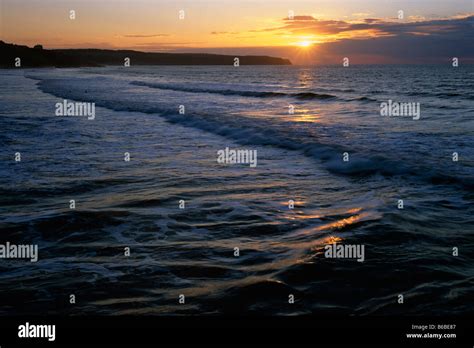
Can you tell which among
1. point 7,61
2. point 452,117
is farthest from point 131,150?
A: point 7,61

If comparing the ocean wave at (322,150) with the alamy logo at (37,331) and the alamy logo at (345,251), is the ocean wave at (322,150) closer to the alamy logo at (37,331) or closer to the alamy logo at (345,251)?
the alamy logo at (345,251)

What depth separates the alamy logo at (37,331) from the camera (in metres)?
4.31

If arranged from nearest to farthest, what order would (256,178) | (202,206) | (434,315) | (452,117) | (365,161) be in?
(434,315)
(202,206)
(256,178)
(365,161)
(452,117)

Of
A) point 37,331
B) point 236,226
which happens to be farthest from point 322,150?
point 37,331

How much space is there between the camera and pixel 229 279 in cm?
593

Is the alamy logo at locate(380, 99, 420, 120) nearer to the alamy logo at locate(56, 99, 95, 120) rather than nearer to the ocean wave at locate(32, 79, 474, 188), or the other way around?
the ocean wave at locate(32, 79, 474, 188)

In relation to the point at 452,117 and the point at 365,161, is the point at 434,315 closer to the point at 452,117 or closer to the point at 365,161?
the point at 365,161

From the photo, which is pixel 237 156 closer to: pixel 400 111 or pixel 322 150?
pixel 322 150

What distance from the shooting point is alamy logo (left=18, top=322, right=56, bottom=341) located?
14.1ft

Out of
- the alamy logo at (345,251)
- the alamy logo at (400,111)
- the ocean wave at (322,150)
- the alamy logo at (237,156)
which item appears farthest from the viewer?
the alamy logo at (400,111)

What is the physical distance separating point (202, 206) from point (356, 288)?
4071 mm

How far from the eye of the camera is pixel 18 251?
682cm

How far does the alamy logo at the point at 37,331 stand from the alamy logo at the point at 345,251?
3651mm

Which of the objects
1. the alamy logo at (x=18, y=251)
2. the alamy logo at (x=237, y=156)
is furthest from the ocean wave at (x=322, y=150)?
the alamy logo at (x=18, y=251)
